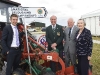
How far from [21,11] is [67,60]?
75.0 inches

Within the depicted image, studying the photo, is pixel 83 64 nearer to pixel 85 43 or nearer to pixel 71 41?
pixel 85 43

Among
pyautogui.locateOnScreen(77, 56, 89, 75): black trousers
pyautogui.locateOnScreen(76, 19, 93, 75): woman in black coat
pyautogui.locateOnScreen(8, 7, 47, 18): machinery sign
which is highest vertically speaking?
pyautogui.locateOnScreen(8, 7, 47, 18): machinery sign

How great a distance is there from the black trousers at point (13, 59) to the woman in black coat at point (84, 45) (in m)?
1.51

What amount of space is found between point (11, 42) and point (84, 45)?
176cm

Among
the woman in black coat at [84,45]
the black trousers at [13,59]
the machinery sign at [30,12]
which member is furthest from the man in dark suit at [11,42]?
the woman in black coat at [84,45]

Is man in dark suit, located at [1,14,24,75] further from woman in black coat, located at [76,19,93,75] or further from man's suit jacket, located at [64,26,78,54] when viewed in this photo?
woman in black coat, located at [76,19,93,75]

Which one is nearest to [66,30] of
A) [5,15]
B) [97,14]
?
[5,15]

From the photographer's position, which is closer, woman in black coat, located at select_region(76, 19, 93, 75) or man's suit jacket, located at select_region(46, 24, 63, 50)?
woman in black coat, located at select_region(76, 19, 93, 75)

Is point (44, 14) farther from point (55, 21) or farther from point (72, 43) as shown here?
point (72, 43)

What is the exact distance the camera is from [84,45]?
18.8ft

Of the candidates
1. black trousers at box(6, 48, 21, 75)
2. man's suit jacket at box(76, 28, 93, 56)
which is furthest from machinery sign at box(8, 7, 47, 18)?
man's suit jacket at box(76, 28, 93, 56)

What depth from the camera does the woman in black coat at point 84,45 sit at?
571cm

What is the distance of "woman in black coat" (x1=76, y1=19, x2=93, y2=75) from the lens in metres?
5.71

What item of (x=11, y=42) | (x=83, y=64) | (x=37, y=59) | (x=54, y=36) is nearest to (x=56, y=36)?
(x=54, y=36)
